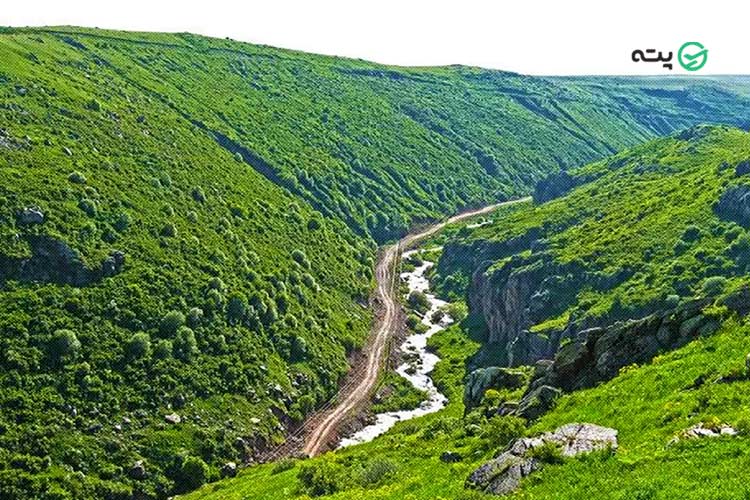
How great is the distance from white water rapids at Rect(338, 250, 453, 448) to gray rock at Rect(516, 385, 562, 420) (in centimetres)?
4436

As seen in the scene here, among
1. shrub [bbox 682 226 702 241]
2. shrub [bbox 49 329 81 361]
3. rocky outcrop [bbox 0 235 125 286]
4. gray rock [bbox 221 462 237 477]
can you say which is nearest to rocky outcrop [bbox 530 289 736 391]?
gray rock [bbox 221 462 237 477]

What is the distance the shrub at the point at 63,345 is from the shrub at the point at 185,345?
12547mm

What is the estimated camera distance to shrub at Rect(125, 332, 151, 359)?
79375 mm

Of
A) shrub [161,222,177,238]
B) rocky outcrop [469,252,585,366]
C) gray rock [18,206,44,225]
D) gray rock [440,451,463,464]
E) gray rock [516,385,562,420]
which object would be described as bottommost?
rocky outcrop [469,252,585,366]

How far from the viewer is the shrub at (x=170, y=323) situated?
85.1 meters

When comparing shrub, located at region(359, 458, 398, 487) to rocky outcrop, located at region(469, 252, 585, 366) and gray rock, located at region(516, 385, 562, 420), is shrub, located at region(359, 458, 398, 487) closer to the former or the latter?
gray rock, located at region(516, 385, 562, 420)

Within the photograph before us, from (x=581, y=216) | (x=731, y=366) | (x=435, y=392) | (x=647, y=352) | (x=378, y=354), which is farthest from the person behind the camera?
(x=581, y=216)

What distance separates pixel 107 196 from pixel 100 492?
53.3m

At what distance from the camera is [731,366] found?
30.2m

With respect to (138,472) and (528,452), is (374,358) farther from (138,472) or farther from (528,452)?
(528,452)

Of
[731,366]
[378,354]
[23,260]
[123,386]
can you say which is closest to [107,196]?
[23,260]

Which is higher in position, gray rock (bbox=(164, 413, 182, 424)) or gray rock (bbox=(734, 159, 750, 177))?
gray rock (bbox=(734, 159, 750, 177))

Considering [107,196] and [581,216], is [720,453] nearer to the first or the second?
[107,196]

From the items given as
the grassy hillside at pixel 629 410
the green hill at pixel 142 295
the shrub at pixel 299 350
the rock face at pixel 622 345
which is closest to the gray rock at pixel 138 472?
the green hill at pixel 142 295
